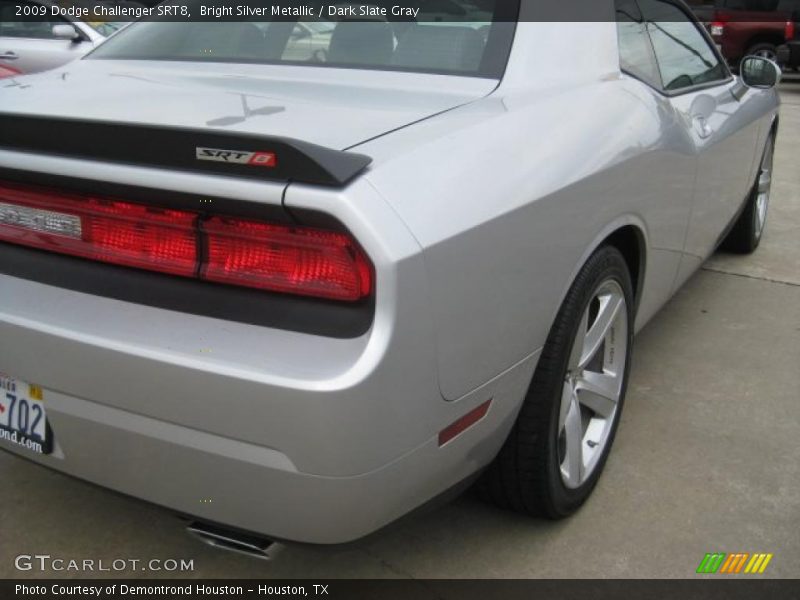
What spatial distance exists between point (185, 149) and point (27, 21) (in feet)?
27.4

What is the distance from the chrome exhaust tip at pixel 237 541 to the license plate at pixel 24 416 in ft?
1.30

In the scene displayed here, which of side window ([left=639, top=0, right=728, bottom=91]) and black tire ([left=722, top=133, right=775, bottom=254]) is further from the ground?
side window ([left=639, top=0, right=728, bottom=91])

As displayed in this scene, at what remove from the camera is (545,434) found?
7.07 feet

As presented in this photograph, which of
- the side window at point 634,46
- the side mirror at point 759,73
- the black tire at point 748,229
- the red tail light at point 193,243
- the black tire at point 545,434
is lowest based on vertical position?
the black tire at point 748,229

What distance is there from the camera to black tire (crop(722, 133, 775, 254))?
459 centimetres

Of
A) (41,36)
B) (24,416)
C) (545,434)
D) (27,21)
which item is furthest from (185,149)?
(27,21)

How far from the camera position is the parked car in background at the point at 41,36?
8.23 m

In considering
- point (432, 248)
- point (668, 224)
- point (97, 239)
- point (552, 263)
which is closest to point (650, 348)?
point (668, 224)

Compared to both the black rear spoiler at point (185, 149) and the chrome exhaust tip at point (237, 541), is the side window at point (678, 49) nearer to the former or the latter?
the black rear spoiler at point (185, 149)

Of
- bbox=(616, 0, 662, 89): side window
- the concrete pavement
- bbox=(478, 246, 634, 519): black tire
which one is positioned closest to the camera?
bbox=(478, 246, 634, 519): black tire

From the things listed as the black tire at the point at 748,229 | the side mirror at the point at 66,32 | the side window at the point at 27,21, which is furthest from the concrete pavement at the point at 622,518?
the side window at the point at 27,21

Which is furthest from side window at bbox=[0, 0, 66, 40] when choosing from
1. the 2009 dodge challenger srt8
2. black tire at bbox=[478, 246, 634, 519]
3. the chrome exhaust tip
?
the chrome exhaust tip

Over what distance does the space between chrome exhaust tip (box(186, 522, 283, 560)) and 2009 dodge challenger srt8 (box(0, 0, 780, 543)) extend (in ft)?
0.14

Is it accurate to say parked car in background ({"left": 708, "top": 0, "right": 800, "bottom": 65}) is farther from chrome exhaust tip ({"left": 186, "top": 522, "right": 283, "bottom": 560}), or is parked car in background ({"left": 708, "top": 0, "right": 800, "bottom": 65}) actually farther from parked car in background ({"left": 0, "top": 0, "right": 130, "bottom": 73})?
chrome exhaust tip ({"left": 186, "top": 522, "right": 283, "bottom": 560})
